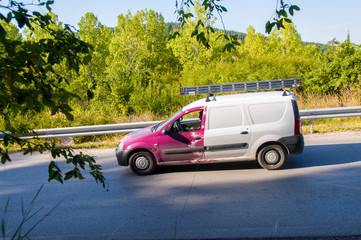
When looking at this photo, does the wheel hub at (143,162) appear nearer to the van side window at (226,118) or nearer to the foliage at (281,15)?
the van side window at (226,118)

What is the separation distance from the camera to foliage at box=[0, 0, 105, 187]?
2.78 m

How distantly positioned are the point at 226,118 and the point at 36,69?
522 cm

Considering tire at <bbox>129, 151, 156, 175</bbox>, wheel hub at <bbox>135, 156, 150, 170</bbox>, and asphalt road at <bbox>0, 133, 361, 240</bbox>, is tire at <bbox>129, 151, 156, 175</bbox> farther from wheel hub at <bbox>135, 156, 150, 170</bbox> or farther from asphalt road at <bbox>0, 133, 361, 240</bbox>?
asphalt road at <bbox>0, 133, 361, 240</bbox>

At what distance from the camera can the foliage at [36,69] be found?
2781mm

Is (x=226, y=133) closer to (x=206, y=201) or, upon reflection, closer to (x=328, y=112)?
(x=206, y=201)

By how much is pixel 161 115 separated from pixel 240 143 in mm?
8660

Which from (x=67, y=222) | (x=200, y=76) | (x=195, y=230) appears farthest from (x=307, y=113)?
(x=200, y=76)

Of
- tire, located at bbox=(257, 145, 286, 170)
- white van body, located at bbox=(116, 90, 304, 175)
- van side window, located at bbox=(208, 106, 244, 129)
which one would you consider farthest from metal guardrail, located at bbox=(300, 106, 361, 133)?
van side window, located at bbox=(208, 106, 244, 129)

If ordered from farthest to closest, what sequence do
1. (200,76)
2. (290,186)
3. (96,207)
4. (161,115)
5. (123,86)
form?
(200,76)
(123,86)
(161,115)
(290,186)
(96,207)

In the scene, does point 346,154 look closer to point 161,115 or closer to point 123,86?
point 161,115

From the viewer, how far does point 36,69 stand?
120 inches

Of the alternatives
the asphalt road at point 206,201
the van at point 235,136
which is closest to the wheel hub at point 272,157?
the van at point 235,136

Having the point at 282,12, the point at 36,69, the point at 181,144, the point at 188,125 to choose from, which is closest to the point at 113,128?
the point at 188,125

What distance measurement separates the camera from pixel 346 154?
28.0ft
